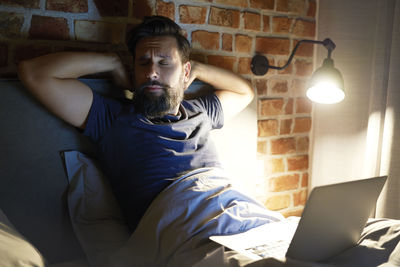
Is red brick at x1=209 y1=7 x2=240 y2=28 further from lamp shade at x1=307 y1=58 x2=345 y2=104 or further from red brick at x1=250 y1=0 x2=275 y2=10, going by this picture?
lamp shade at x1=307 y1=58 x2=345 y2=104

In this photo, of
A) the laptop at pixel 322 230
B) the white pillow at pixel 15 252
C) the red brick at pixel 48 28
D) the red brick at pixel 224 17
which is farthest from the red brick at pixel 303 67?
the white pillow at pixel 15 252

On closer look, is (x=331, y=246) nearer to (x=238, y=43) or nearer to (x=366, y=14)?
(x=238, y=43)

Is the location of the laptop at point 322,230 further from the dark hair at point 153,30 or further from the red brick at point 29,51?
the red brick at point 29,51

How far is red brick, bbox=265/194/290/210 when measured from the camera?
1.94 meters

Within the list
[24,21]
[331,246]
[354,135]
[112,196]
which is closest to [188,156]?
[112,196]

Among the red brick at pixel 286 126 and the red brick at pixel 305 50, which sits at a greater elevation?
the red brick at pixel 305 50

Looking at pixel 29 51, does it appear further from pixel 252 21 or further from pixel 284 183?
pixel 284 183

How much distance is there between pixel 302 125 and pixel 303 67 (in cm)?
33

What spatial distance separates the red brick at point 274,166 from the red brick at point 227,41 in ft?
2.11

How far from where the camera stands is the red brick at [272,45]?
180 cm

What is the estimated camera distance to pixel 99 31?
1404 mm

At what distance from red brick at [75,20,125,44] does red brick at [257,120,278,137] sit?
0.84 metres

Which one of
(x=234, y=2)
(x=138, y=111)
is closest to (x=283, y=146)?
(x=234, y=2)

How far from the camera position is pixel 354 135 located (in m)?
1.79
